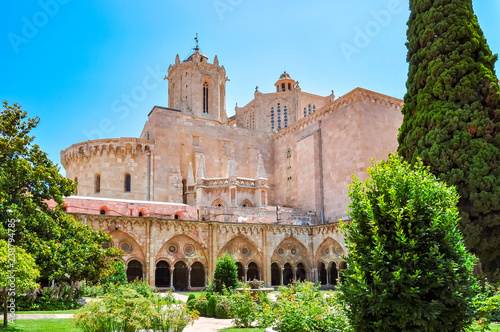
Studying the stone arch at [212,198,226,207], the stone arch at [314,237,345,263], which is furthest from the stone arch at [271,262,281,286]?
the stone arch at [212,198,226,207]

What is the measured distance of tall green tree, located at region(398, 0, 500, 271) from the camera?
47.7 ft

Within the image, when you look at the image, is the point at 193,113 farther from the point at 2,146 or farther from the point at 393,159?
the point at 393,159

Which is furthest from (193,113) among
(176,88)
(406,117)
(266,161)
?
(406,117)

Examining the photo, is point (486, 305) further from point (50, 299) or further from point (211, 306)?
point (50, 299)

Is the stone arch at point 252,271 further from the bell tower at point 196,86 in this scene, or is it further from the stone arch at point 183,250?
the bell tower at point 196,86

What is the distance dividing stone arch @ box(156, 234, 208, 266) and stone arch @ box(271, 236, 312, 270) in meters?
4.68

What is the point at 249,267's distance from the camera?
28562 mm

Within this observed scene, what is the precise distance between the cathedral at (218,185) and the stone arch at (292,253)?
0.21ft

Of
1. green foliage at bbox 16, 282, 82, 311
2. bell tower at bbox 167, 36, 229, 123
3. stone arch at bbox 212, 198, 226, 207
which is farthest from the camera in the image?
bell tower at bbox 167, 36, 229, 123

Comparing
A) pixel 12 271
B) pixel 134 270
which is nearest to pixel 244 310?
pixel 12 271

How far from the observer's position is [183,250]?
26.2m

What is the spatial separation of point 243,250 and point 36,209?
14.6m

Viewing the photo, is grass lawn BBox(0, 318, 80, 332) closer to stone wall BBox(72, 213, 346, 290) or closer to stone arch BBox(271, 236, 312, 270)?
stone wall BBox(72, 213, 346, 290)

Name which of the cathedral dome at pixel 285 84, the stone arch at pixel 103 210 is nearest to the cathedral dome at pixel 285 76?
the cathedral dome at pixel 285 84
